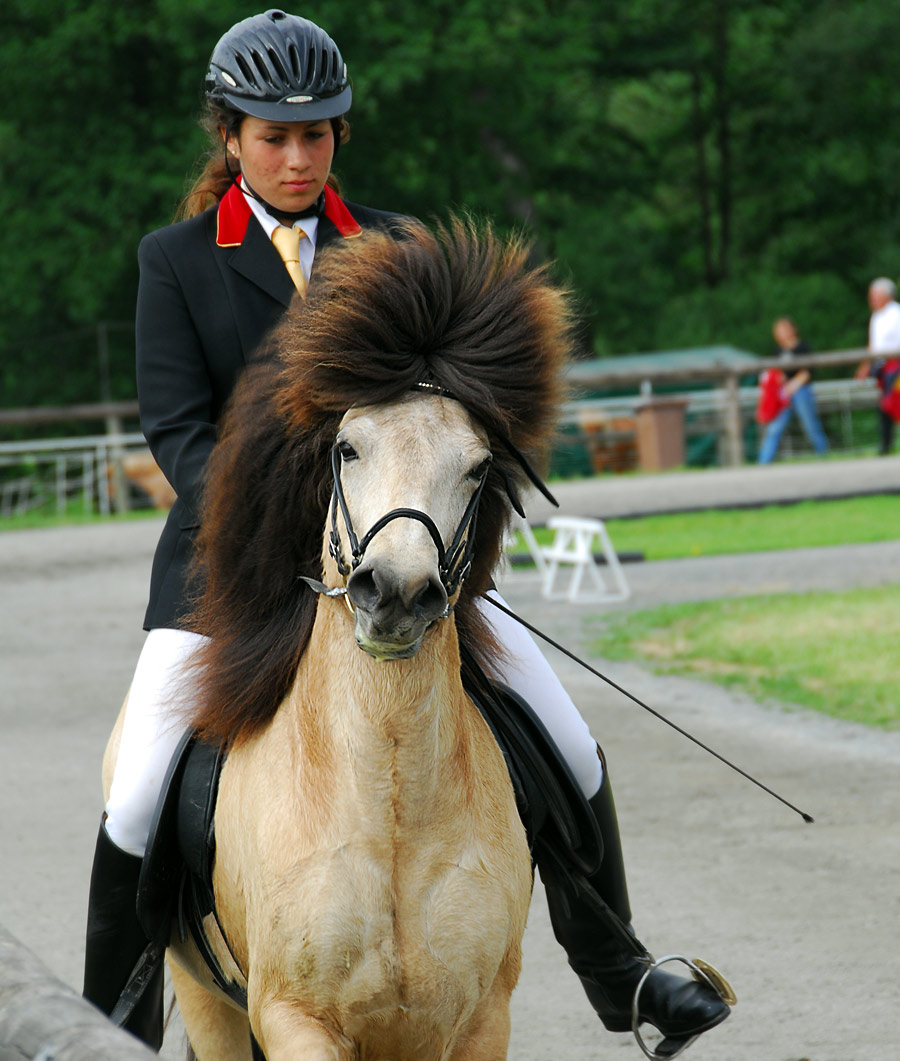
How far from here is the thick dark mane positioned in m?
2.95

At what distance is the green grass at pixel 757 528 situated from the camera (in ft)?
48.0

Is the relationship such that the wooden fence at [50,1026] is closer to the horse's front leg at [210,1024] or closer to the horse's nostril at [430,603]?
the horse's nostril at [430,603]

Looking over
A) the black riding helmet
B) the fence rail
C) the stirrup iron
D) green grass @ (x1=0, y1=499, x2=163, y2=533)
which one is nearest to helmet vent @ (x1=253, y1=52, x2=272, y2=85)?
the black riding helmet

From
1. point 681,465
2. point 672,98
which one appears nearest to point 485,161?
point 672,98

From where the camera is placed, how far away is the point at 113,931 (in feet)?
11.8

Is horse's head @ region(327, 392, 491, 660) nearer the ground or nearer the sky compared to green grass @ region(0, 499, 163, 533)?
nearer the sky

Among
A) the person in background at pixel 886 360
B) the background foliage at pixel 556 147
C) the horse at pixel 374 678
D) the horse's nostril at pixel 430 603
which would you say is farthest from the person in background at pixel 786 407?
the horse's nostril at pixel 430 603

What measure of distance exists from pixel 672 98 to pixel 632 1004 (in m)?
40.3

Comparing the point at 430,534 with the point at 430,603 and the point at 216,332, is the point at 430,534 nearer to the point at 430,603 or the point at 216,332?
the point at 430,603

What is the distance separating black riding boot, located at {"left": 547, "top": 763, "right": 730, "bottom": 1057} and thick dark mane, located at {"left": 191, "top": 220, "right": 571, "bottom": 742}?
0.85 m

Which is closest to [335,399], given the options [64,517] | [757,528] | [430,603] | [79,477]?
[430,603]

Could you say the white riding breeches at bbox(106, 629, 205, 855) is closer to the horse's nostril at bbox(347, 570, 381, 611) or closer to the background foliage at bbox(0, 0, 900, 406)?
the horse's nostril at bbox(347, 570, 381, 611)

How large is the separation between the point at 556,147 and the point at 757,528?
23.2m

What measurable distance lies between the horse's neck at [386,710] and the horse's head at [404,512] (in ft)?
0.56
